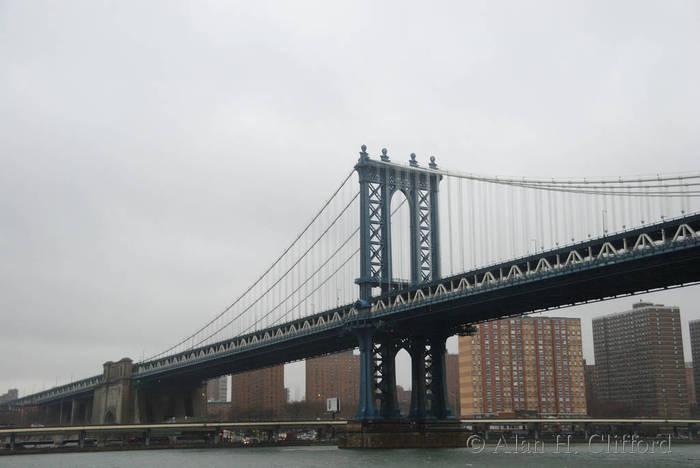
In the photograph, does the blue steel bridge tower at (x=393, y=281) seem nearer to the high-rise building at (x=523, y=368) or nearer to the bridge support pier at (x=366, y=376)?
the bridge support pier at (x=366, y=376)

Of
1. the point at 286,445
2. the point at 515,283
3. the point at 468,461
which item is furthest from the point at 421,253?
the point at 286,445

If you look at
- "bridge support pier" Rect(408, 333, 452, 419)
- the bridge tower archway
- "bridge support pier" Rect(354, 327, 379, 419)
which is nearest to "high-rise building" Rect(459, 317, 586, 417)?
the bridge tower archway

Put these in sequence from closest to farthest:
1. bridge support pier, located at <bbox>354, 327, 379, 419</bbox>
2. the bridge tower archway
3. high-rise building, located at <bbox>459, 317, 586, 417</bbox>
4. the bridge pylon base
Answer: the bridge pylon base → bridge support pier, located at <bbox>354, 327, 379, 419</bbox> → the bridge tower archway → high-rise building, located at <bbox>459, 317, 586, 417</bbox>

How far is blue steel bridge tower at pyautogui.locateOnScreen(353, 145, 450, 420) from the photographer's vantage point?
87750 mm

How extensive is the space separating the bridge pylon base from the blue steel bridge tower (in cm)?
118

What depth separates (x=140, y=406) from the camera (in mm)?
159250

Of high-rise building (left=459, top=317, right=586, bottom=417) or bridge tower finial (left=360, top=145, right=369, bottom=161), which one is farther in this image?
high-rise building (left=459, top=317, right=586, bottom=417)

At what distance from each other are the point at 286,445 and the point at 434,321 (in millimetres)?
44034

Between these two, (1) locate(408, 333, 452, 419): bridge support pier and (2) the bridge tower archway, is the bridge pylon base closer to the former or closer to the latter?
(1) locate(408, 333, 452, 419): bridge support pier

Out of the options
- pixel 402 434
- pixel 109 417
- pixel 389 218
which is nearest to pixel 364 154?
pixel 389 218

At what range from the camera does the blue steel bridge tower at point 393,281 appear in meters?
87.8

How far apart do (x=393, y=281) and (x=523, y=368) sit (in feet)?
306

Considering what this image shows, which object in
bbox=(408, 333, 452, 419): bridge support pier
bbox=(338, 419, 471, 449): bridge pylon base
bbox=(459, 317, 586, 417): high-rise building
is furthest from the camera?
bbox=(459, 317, 586, 417): high-rise building

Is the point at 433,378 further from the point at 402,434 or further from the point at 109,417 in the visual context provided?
the point at 109,417
